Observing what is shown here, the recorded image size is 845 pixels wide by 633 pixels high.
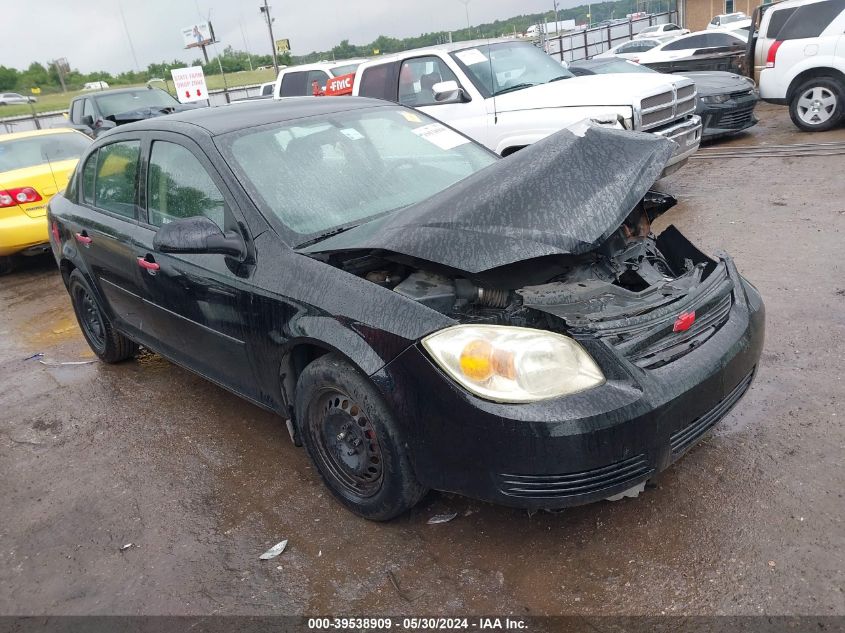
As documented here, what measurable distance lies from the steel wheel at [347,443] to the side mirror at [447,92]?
5.20 m

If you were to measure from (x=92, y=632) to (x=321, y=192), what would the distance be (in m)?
2.07

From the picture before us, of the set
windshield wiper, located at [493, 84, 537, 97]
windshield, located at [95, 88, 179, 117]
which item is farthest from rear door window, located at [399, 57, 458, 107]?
windshield, located at [95, 88, 179, 117]

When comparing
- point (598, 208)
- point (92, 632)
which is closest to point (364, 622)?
point (92, 632)

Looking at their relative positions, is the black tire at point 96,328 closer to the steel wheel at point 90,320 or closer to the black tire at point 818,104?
the steel wheel at point 90,320

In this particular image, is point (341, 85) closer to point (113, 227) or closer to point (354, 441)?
point (113, 227)

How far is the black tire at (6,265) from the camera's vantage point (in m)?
8.53

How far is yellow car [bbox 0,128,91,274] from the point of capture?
24.5ft

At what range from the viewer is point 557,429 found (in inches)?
89.7

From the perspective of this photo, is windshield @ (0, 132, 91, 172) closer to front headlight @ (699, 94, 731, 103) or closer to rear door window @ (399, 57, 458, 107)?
rear door window @ (399, 57, 458, 107)

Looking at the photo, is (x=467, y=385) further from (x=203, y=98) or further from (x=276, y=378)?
(x=203, y=98)

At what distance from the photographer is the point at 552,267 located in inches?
110

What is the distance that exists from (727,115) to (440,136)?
7515mm

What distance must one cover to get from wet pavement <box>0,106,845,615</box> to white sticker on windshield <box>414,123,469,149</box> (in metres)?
1.87

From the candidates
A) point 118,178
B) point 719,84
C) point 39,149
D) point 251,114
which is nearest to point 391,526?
point 251,114
